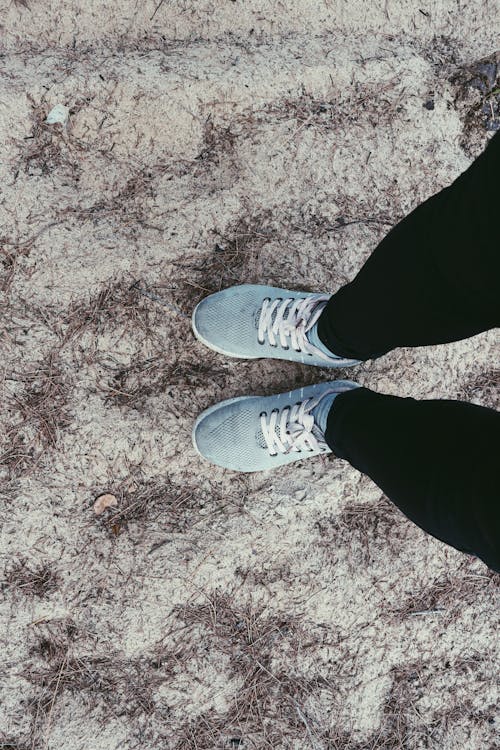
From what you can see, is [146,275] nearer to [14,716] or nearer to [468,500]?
[468,500]

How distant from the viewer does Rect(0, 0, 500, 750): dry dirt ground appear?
1995mm

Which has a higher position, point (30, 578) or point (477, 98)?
→ point (477, 98)

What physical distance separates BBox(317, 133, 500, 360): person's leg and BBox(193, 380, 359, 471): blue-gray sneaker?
49 cm

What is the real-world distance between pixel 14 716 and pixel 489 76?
304 cm

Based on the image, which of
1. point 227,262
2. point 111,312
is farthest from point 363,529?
point 111,312

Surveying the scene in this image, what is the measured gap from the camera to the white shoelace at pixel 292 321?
191cm

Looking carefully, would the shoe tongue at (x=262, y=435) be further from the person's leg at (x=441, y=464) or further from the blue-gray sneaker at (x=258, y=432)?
the person's leg at (x=441, y=464)

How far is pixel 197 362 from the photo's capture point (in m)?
2.08

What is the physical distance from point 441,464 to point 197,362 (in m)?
1.09

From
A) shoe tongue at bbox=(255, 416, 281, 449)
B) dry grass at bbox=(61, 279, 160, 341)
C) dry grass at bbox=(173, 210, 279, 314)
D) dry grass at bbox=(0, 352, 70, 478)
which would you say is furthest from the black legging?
dry grass at bbox=(0, 352, 70, 478)

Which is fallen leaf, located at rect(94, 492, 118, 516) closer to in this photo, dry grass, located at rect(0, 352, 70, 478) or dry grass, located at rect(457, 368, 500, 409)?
dry grass, located at rect(0, 352, 70, 478)

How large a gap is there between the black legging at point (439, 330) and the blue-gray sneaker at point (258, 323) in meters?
0.43

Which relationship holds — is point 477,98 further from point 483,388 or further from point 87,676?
point 87,676

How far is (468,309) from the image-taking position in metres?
1.19
